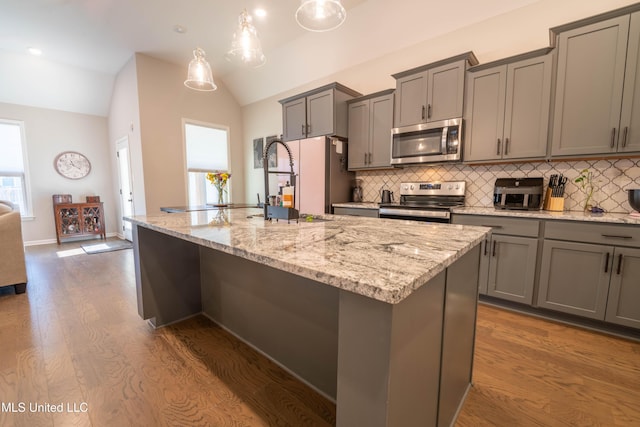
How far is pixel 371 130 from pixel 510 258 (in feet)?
6.89

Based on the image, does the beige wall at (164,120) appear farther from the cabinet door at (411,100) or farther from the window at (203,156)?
the cabinet door at (411,100)

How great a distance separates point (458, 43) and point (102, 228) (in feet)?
22.9

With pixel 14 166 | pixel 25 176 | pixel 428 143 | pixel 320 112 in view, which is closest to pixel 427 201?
pixel 428 143

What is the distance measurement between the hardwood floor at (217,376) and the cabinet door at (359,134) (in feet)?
7.38

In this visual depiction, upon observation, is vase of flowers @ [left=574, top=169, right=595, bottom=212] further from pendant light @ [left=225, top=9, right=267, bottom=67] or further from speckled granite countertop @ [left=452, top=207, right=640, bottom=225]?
pendant light @ [left=225, top=9, right=267, bottom=67]

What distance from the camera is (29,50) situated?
13.8 ft

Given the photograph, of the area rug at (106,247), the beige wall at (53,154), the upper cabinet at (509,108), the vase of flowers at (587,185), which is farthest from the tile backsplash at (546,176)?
the beige wall at (53,154)

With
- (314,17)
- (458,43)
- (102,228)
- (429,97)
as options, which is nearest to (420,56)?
(458,43)

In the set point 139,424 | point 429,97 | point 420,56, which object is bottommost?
point 139,424

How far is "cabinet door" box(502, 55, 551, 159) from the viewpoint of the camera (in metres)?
2.27

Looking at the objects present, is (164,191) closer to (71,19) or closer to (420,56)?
(71,19)

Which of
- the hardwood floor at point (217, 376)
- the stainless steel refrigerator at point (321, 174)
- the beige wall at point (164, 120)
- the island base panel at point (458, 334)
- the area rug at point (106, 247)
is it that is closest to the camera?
the island base panel at point (458, 334)

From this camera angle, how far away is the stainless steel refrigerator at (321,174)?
3.48 meters

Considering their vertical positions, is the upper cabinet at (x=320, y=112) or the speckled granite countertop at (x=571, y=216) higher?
the upper cabinet at (x=320, y=112)
